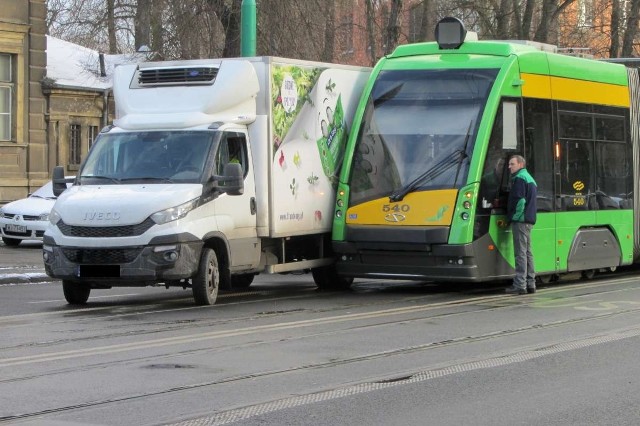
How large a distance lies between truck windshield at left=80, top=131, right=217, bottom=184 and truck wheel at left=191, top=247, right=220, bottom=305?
90 cm

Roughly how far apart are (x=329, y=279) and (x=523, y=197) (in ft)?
10.4

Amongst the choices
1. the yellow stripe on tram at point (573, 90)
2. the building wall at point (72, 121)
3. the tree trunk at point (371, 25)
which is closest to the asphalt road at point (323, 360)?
the yellow stripe on tram at point (573, 90)

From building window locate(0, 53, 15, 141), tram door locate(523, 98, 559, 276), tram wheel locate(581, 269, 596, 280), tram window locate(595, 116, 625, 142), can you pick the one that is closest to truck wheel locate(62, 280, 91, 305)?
tram door locate(523, 98, 559, 276)

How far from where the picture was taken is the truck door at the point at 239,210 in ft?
47.6

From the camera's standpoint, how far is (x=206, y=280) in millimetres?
14148

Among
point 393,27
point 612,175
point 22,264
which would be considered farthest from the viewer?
point 393,27

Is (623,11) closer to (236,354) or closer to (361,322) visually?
(361,322)

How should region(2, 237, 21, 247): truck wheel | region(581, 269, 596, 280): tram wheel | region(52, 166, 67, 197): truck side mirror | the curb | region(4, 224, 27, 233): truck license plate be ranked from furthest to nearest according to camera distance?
region(2, 237, 21, 247): truck wheel → region(4, 224, 27, 233): truck license plate → region(581, 269, 596, 280): tram wheel → the curb → region(52, 166, 67, 197): truck side mirror

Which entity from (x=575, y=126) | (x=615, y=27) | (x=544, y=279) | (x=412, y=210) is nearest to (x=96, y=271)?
(x=412, y=210)

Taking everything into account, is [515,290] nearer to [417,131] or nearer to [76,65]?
[417,131]

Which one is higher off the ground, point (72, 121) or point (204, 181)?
point (72, 121)

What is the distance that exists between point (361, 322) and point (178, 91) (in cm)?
411

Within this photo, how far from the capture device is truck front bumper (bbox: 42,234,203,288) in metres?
13.5

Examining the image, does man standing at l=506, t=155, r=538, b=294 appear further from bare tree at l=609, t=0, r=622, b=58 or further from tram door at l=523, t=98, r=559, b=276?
bare tree at l=609, t=0, r=622, b=58
